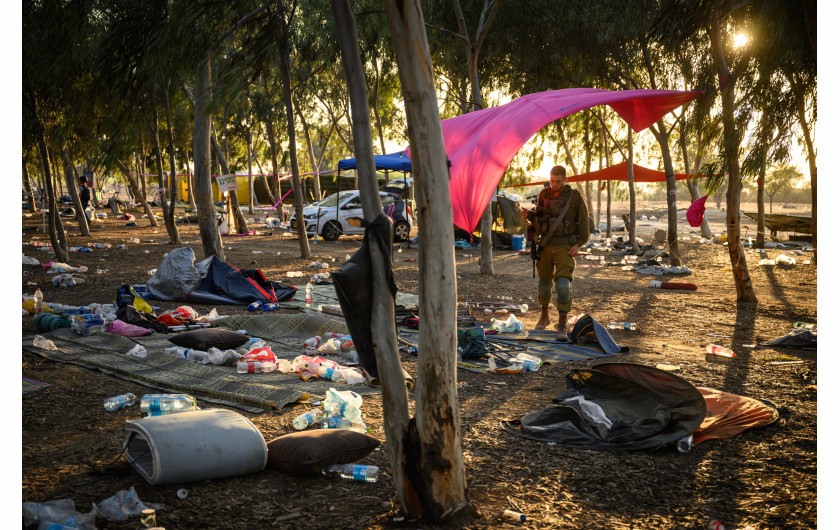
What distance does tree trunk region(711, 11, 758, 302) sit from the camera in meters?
8.30

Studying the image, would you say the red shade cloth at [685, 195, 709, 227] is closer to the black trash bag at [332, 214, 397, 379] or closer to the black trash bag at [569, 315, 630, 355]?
the black trash bag at [569, 315, 630, 355]

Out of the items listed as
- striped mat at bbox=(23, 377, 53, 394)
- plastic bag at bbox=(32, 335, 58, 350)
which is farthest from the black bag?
plastic bag at bbox=(32, 335, 58, 350)

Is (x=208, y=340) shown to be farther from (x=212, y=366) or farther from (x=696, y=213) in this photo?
(x=696, y=213)

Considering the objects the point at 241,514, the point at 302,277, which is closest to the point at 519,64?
the point at 302,277

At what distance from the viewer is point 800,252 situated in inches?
762

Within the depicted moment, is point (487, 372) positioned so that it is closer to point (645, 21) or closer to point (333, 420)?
point (333, 420)

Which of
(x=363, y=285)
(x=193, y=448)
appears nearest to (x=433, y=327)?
(x=363, y=285)

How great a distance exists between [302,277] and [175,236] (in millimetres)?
7693

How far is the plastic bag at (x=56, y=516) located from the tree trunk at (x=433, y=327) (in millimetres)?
1557

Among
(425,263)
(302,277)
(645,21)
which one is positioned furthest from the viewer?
(645,21)

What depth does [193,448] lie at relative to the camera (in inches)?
134

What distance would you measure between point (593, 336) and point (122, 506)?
5449mm

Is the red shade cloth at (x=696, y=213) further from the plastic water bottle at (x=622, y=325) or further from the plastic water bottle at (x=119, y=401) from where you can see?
the plastic water bottle at (x=119, y=401)

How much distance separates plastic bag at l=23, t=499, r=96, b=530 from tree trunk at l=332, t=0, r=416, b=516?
58.6 inches
